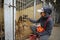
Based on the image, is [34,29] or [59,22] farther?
[59,22]

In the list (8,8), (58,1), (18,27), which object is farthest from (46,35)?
(58,1)

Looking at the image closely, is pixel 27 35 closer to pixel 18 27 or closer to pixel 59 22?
pixel 18 27

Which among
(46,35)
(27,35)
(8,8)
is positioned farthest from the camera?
(27,35)

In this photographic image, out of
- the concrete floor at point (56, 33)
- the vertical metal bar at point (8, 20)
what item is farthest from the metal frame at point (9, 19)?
the concrete floor at point (56, 33)

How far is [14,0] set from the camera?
4.13 meters

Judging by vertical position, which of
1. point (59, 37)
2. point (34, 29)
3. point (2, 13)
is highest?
point (2, 13)

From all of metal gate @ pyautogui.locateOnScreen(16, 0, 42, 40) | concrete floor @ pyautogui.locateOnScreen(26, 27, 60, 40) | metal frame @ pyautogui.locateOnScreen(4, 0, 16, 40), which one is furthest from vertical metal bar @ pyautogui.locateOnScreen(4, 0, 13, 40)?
concrete floor @ pyautogui.locateOnScreen(26, 27, 60, 40)

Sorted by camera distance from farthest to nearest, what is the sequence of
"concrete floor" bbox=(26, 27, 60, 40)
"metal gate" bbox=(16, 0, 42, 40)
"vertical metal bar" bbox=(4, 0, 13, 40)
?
1. "concrete floor" bbox=(26, 27, 60, 40)
2. "metal gate" bbox=(16, 0, 42, 40)
3. "vertical metal bar" bbox=(4, 0, 13, 40)

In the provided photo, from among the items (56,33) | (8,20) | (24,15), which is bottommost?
(56,33)

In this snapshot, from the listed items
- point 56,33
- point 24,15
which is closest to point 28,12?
point 24,15

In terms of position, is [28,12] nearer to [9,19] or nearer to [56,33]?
[9,19]

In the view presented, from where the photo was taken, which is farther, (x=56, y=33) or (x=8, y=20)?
(x=56, y=33)

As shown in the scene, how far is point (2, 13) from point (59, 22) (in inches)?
112

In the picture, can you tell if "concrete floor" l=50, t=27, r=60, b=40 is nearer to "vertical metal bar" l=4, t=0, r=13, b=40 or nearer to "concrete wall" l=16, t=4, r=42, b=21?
"concrete wall" l=16, t=4, r=42, b=21
